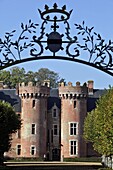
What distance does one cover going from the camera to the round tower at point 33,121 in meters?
61.2

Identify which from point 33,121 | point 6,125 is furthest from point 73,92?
point 6,125

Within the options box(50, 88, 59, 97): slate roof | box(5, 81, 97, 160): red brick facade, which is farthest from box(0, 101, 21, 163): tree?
box(50, 88, 59, 97): slate roof

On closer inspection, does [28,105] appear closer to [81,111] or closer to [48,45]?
[81,111]

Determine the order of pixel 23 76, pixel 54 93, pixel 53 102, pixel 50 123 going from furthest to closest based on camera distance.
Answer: pixel 23 76 < pixel 54 93 < pixel 53 102 < pixel 50 123

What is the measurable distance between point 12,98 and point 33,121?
200 inches

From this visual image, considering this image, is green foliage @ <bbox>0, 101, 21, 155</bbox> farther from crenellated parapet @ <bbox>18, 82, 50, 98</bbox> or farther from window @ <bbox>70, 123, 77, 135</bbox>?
window @ <bbox>70, 123, 77, 135</bbox>

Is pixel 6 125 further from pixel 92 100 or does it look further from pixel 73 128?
pixel 92 100

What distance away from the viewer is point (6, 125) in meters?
44.3

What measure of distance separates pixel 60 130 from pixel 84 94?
5828 millimetres

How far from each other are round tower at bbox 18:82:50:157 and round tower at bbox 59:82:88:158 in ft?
8.41

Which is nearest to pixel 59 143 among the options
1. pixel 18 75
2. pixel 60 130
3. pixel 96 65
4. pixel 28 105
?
pixel 60 130

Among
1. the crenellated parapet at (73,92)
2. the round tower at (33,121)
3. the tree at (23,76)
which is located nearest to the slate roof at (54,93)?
the crenellated parapet at (73,92)

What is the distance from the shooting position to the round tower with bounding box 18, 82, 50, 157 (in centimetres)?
6122

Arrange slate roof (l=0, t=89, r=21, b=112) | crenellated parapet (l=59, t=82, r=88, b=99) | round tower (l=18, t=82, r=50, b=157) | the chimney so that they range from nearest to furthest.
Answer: round tower (l=18, t=82, r=50, b=157) → crenellated parapet (l=59, t=82, r=88, b=99) → slate roof (l=0, t=89, r=21, b=112) → the chimney
